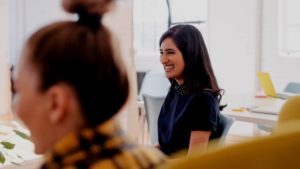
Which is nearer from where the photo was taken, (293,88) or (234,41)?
(293,88)

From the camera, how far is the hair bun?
0.83 metres

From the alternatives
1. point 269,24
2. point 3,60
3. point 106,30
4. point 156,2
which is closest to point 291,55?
point 269,24

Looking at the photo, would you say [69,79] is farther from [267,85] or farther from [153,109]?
[267,85]

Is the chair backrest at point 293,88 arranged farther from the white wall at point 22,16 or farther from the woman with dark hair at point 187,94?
the white wall at point 22,16

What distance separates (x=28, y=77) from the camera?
81cm

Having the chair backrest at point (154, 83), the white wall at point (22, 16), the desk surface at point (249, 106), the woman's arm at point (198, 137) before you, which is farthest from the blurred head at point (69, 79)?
the white wall at point (22, 16)

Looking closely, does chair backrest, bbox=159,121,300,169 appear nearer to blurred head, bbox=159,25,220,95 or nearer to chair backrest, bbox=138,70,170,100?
blurred head, bbox=159,25,220,95

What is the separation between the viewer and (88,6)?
2.73ft

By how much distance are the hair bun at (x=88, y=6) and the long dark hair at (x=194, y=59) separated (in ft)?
4.12

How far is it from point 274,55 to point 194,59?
349cm

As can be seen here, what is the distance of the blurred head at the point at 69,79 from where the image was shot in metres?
0.78

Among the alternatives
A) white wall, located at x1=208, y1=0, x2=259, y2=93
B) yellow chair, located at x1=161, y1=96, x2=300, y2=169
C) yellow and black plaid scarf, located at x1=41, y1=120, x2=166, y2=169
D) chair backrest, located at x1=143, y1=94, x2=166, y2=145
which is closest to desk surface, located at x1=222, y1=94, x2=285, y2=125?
chair backrest, located at x1=143, y1=94, x2=166, y2=145

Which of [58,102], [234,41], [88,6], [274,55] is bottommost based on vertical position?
[274,55]

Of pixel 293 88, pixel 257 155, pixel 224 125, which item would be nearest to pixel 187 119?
pixel 224 125
